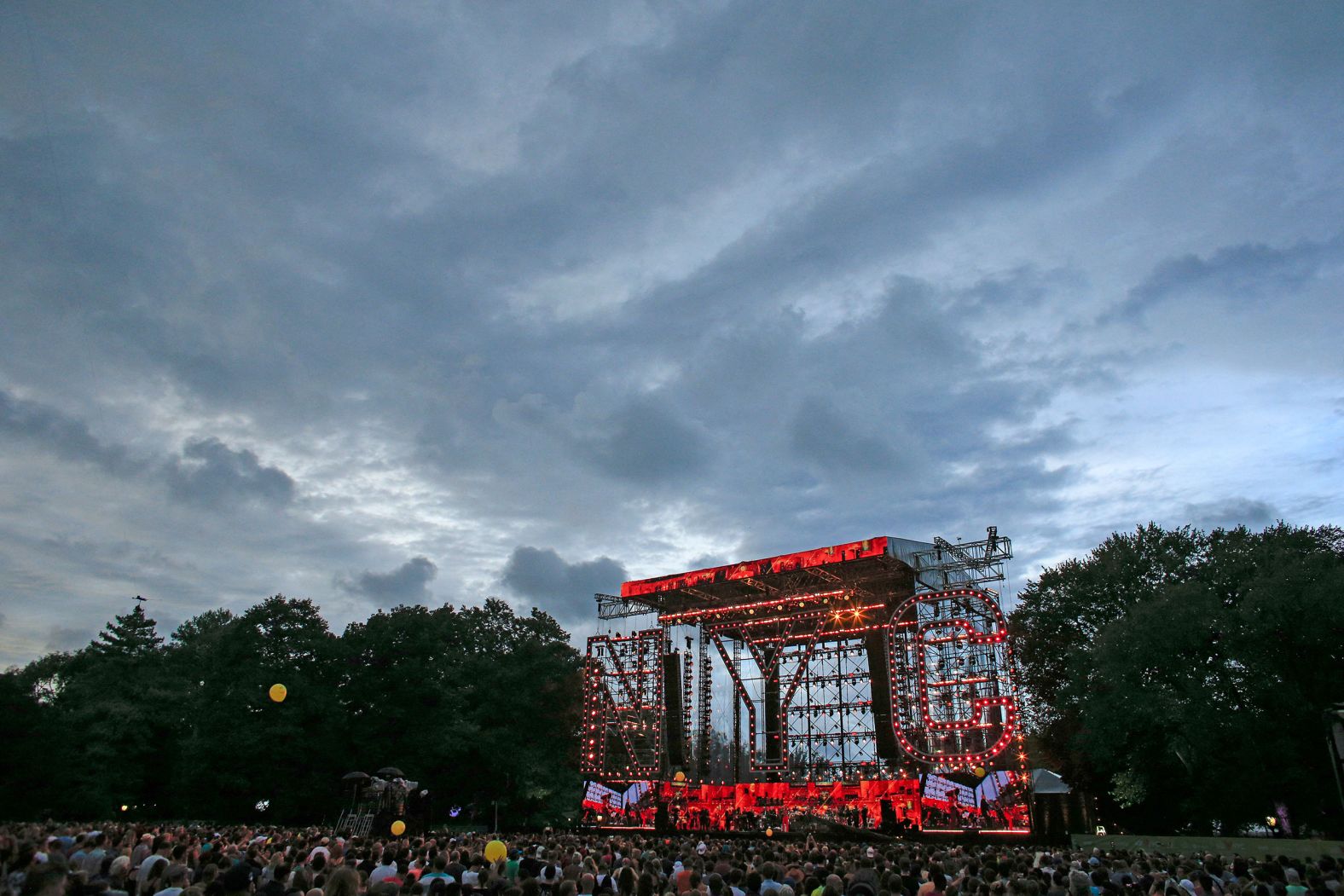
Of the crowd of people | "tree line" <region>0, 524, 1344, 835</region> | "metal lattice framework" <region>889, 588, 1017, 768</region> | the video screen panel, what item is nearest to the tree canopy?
"tree line" <region>0, 524, 1344, 835</region>

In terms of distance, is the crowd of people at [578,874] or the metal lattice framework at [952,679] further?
the metal lattice framework at [952,679]

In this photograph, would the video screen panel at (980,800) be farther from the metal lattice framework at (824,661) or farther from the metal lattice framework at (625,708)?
the metal lattice framework at (625,708)

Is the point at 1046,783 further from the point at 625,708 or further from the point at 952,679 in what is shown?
the point at 625,708

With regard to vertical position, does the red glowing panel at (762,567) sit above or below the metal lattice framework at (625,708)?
above

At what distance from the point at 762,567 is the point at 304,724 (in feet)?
78.2

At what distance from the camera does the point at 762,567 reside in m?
37.0

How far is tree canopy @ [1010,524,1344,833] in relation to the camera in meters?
26.8

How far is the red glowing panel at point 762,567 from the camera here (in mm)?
33719

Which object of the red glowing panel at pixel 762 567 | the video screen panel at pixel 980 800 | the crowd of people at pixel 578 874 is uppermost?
the red glowing panel at pixel 762 567

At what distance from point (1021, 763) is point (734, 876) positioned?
2310 centimetres

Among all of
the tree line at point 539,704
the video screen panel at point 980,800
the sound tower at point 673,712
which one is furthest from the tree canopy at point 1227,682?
the sound tower at point 673,712

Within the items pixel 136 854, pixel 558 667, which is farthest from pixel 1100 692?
pixel 136 854

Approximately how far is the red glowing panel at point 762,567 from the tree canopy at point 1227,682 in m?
9.27

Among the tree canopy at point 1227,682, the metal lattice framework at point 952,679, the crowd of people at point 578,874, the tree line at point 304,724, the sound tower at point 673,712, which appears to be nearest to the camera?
the crowd of people at point 578,874
